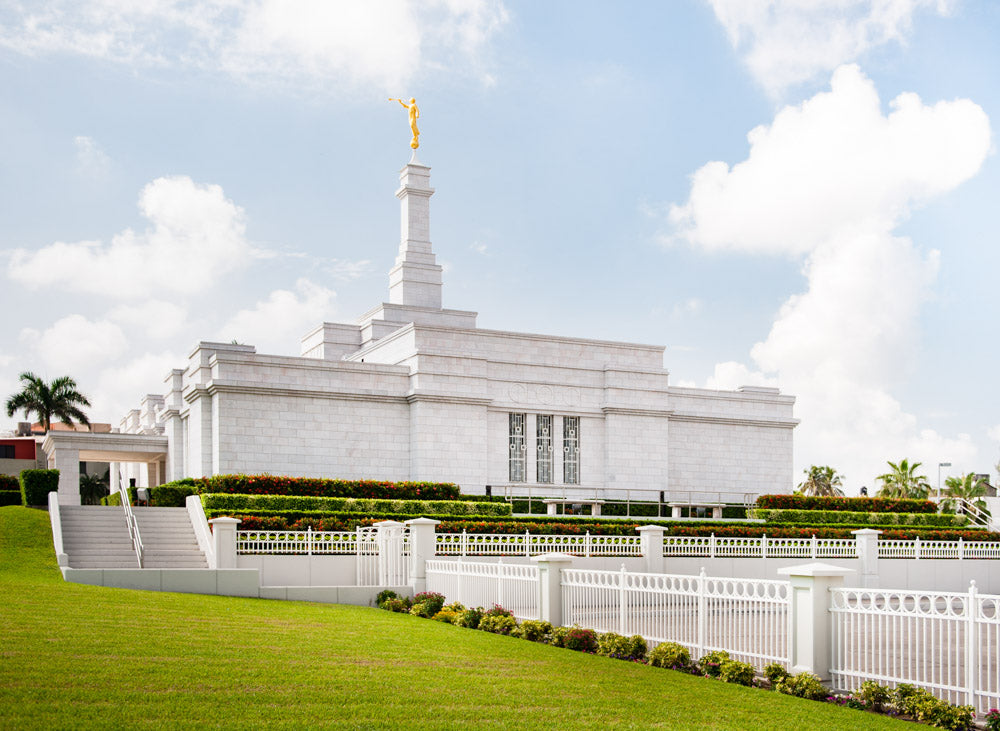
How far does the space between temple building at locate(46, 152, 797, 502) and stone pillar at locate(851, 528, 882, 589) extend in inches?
361

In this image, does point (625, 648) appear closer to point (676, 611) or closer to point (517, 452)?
point (676, 611)

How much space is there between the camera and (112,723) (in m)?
7.03

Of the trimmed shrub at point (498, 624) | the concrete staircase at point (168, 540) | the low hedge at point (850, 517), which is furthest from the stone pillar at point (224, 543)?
the low hedge at point (850, 517)

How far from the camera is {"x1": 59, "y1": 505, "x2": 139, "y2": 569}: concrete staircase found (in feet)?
67.2

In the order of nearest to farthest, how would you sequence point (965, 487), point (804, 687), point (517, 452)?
point (804, 687), point (517, 452), point (965, 487)

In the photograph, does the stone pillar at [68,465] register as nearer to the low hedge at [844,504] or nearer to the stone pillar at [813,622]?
the low hedge at [844,504]

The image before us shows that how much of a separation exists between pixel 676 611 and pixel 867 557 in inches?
582

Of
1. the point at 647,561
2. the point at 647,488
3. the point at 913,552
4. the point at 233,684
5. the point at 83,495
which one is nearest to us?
the point at 233,684

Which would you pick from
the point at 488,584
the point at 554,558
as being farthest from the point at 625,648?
the point at 488,584

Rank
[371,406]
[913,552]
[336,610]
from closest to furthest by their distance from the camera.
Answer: [336,610] < [913,552] < [371,406]

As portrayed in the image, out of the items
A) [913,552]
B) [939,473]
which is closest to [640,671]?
[913,552]

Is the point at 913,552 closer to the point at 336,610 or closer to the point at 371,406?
the point at 371,406

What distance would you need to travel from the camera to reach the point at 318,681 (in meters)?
8.73

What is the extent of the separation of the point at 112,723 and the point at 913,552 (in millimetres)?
24435
